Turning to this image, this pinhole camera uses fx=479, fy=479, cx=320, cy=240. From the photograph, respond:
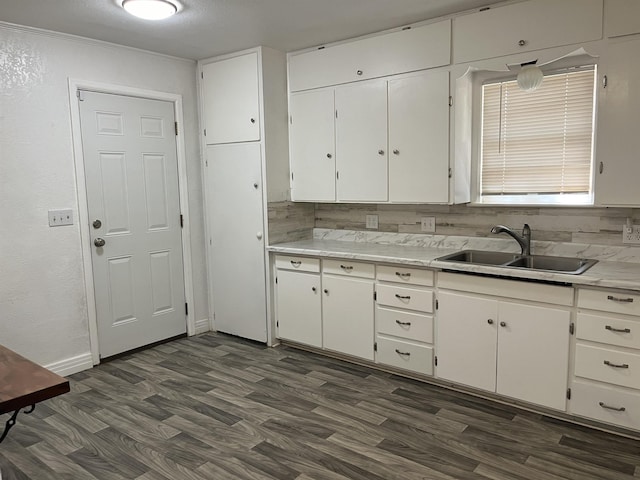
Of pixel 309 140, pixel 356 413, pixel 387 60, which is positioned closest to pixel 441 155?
pixel 387 60

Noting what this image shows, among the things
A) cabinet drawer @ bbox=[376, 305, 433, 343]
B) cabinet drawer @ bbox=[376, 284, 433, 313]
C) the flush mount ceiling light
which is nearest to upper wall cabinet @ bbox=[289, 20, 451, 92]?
the flush mount ceiling light

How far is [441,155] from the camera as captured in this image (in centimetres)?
327

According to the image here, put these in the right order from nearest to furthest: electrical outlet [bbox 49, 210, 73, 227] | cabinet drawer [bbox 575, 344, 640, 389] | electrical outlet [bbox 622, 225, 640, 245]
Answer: cabinet drawer [bbox 575, 344, 640, 389]
electrical outlet [bbox 622, 225, 640, 245]
electrical outlet [bbox 49, 210, 73, 227]

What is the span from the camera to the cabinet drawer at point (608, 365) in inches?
97.3

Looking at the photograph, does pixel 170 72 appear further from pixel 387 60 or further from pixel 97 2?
pixel 387 60

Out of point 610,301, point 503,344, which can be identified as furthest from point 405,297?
point 610,301

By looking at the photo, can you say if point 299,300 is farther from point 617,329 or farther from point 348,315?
point 617,329

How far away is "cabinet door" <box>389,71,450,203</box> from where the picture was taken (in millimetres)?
3248

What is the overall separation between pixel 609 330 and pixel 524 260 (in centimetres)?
72

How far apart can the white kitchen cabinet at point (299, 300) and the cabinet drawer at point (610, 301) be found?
1829 millimetres

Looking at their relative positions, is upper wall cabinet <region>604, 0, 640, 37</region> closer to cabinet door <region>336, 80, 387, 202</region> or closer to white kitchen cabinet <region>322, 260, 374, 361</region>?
cabinet door <region>336, 80, 387, 202</region>

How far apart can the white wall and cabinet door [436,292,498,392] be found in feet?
8.67

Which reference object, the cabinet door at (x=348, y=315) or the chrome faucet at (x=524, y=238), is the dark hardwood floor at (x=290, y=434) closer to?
the cabinet door at (x=348, y=315)

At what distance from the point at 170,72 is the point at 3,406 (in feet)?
10.5
